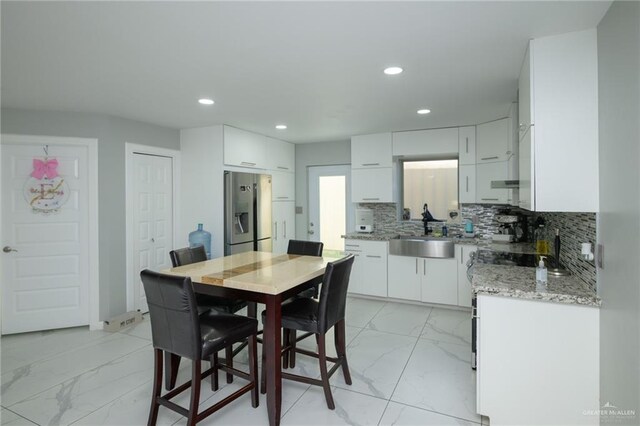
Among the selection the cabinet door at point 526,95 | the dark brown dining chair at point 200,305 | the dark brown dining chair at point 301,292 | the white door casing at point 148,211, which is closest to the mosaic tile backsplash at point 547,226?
the cabinet door at point 526,95

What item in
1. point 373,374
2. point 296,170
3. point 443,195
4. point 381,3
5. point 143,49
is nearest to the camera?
point 381,3

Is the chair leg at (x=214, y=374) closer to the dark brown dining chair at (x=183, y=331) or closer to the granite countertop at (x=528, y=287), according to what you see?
the dark brown dining chair at (x=183, y=331)

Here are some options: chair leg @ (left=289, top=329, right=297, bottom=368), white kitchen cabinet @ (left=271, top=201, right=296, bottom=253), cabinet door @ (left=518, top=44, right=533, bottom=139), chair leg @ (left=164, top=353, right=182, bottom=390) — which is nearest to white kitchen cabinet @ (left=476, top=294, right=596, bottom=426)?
cabinet door @ (left=518, top=44, right=533, bottom=139)

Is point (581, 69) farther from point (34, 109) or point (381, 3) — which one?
point (34, 109)

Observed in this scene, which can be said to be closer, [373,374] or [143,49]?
[143,49]

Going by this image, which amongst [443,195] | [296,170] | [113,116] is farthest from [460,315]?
[113,116]

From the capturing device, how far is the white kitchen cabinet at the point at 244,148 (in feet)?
13.9

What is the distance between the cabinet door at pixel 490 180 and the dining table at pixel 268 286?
8.08 ft

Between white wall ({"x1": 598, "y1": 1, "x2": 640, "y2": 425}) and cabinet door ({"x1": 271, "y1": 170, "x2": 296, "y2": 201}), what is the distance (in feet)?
12.9

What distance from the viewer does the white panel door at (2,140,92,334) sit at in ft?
11.3

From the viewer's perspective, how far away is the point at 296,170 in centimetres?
571

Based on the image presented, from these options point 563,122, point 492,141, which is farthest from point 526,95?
point 492,141

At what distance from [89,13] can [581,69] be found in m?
2.57

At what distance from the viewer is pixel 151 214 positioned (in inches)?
163
